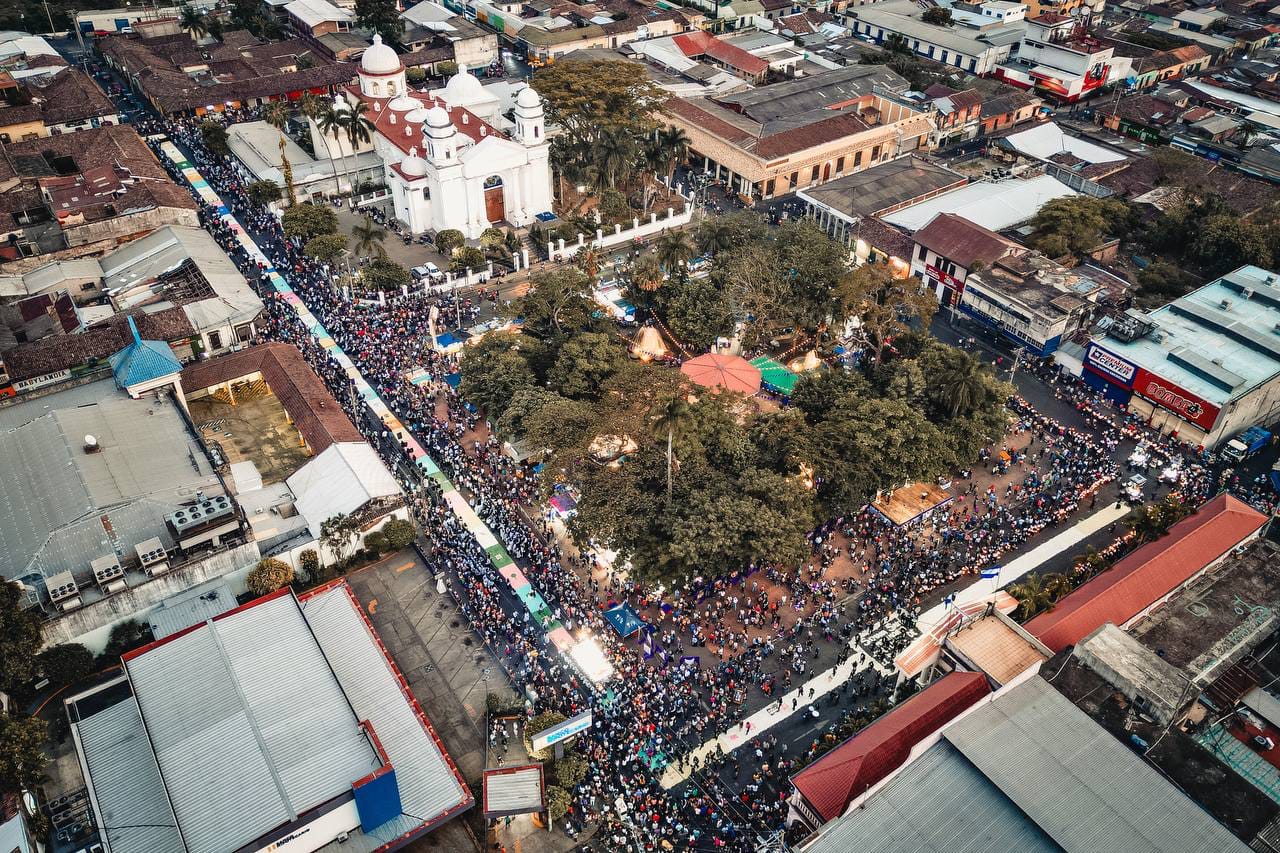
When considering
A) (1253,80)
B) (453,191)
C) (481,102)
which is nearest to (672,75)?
(481,102)

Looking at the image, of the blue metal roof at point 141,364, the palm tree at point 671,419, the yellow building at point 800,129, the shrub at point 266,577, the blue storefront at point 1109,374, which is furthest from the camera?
the yellow building at point 800,129

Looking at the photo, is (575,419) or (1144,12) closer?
(575,419)

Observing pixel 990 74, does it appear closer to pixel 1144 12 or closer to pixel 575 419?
pixel 1144 12

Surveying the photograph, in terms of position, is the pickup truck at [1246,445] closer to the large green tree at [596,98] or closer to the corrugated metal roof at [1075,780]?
the corrugated metal roof at [1075,780]

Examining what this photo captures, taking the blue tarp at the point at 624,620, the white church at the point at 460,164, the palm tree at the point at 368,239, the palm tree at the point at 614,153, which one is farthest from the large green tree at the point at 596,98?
the blue tarp at the point at 624,620

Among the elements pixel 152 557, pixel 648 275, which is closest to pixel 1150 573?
pixel 648 275

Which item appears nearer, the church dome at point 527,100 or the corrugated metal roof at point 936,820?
the corrugated metal roof at point 936,820

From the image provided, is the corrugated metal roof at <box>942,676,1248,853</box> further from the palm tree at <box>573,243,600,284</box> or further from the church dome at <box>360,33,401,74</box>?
the church dome at <box>360,33,401,74</box>
